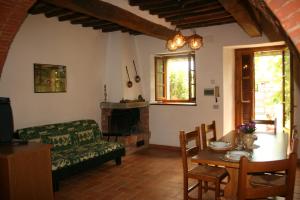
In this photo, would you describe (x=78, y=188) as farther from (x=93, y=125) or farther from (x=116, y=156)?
(x=93, y=125)

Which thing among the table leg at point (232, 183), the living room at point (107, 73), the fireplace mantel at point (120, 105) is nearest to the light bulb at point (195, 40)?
the table leg at point (232, 183)

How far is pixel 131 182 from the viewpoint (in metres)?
3.84

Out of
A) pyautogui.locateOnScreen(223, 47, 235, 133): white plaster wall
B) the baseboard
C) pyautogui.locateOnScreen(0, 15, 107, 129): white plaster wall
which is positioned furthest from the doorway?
pyautogui.locateOnScreen(0, 15, 107, 129): white plaster wall

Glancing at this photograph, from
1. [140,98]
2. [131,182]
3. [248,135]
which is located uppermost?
[140,98]

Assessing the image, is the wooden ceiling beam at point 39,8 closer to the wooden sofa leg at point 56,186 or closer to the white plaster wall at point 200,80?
the white plaster wall at point 200,80

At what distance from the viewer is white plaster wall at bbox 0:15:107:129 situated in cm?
398

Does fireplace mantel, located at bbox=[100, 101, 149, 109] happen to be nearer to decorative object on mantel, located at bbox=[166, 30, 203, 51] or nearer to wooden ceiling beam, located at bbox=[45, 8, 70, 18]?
wooden ceiling beam, located at bbox=[45, 8, 70, 18]

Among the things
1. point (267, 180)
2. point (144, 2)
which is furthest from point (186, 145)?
point (144, 2)

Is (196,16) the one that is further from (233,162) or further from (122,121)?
(233,162)

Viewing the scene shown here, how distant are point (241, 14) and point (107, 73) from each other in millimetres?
3057

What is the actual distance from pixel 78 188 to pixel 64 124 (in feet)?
4.16

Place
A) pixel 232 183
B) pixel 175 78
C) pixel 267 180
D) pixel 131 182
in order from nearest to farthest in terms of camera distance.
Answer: pixel 232 183
pixel 267 180
pixel 131 182
pixel 175 78

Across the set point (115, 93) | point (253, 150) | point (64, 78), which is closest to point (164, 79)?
point (115, 93)

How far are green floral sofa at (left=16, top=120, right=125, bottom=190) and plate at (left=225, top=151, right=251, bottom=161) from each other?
2.16m
